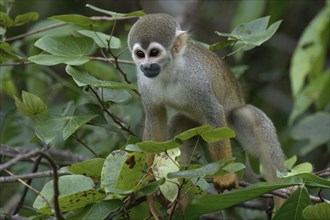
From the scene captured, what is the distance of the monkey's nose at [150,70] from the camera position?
3643 millimetres

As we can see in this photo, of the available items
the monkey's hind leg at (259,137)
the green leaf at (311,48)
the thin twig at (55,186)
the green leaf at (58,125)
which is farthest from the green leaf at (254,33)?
the thin twig at (55,186)

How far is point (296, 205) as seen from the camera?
2.74 m

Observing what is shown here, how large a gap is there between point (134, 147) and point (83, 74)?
33.6 inches

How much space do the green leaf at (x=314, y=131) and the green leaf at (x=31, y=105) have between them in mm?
2164

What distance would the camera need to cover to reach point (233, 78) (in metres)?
4.42

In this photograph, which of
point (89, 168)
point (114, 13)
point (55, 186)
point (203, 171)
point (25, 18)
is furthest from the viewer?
point (25, 18)

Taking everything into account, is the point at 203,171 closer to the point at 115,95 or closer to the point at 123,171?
the point at 123,171

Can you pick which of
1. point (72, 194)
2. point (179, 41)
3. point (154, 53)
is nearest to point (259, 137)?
point (179, 41)

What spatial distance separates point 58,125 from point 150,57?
700 millimetres

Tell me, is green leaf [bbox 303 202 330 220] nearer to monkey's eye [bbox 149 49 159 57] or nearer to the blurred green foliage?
the blurred green foliage

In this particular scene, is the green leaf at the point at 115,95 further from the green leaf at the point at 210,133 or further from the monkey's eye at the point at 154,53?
the green leaf at the point at 210,133

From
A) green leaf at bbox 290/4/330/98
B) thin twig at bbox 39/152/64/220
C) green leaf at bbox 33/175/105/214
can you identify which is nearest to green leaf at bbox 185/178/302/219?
green leaf at bbox 33/175/105/214

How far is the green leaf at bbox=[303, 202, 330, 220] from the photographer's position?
8.41 feet

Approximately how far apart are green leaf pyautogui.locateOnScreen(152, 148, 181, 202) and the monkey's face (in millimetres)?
958
